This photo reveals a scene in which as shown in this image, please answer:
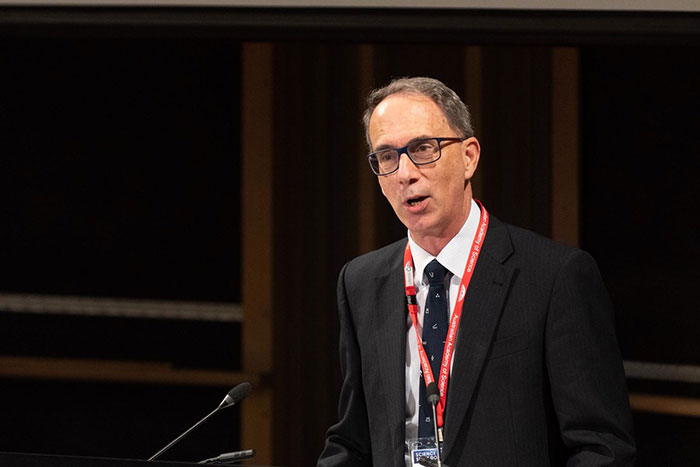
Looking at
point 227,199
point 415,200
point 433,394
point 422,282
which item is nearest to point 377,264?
point 422,282

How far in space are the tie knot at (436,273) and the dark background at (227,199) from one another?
1556 mm

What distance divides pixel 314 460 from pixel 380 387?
2.65 metres

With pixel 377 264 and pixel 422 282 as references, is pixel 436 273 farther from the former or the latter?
pixel 377 264

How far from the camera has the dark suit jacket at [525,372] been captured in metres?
1.80

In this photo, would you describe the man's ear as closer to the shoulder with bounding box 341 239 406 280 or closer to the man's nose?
the man's nose

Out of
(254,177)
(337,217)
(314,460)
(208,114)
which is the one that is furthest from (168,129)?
Answer: (314,460)

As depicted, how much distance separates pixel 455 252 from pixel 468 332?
6.6 inches

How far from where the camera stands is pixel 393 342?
1991mm

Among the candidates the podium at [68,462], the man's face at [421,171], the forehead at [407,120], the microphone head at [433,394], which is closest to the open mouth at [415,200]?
the man's face at [421,171]

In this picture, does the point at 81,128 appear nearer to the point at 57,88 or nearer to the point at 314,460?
the point at 57,88

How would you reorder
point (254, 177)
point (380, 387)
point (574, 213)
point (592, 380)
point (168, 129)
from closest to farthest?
point (592, 380) → point (380, 387) → point (574, 213) → point (254, 177) → point (168, 129)

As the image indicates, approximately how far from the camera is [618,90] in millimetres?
4059

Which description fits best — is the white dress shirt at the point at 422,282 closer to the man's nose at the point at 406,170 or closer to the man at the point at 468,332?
the man at the point at 468,332

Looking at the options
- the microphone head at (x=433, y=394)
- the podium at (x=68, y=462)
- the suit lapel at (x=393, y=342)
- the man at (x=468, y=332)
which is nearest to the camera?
the podium at (x=68, y=462)
